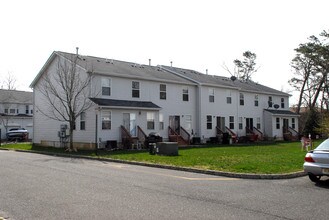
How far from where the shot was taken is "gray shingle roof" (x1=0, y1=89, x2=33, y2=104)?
2068 inches

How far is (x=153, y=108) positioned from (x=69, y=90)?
21.7ft

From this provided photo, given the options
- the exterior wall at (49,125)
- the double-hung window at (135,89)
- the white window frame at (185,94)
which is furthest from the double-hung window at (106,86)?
the white window frame at (185,94)

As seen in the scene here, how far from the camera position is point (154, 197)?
8.98 m

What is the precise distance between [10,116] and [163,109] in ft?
93.1

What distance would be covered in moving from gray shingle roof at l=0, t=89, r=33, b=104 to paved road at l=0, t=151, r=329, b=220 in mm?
42960

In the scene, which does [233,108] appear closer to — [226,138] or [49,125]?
[226,138]

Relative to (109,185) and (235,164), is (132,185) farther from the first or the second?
(235,164)

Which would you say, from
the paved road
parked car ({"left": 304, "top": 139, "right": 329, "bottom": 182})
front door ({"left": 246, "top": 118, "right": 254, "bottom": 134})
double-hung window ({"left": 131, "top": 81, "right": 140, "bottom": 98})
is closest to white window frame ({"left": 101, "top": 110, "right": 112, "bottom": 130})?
double-hung window ({"left": 131, "top": 81, "right": 140, "bottom": 98})

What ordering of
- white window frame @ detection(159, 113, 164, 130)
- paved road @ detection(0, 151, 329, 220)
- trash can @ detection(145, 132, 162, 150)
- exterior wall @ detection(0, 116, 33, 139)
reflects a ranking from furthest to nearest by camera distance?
exterior wall @ detection(0, 116, 33, 139) < white window frame @ detection(159, 113, 164, 130) < trash can @ detection(145, 132, 162, 150) < paved road @ detection(0, 151, 329, 220)

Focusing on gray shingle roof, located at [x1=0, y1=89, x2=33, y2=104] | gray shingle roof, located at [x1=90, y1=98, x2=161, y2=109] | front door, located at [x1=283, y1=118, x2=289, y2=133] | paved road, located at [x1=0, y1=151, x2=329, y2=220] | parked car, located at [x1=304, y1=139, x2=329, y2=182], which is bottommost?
paved road, located at [x1=0, y1=151, x2=329, y2=220]

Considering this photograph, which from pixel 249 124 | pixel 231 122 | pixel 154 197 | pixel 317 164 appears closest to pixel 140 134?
pixel 231 122

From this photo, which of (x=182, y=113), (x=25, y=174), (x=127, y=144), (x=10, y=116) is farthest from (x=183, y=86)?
(x=10, y=116)

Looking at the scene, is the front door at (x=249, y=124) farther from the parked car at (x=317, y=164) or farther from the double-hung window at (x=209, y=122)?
the parked car at (x=317, y=164)

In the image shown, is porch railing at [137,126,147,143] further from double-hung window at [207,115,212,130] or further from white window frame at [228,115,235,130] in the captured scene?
white window frame at [228,115,235,130]
